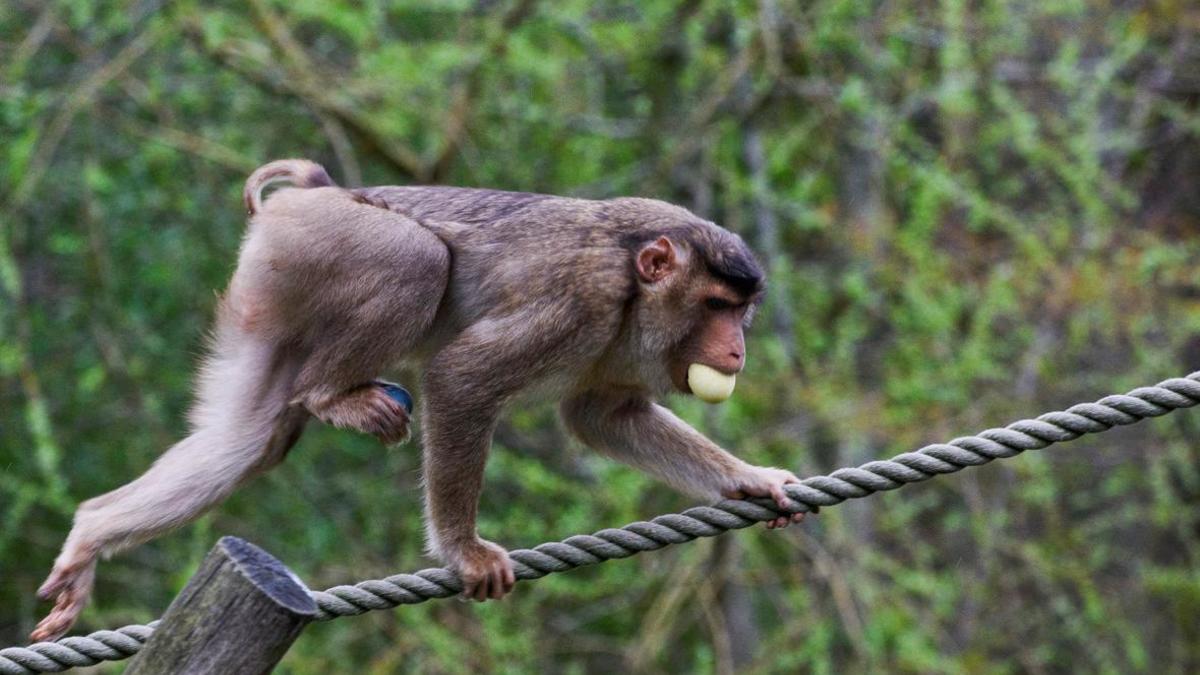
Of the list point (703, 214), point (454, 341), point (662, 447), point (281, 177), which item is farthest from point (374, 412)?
point (703, 214)

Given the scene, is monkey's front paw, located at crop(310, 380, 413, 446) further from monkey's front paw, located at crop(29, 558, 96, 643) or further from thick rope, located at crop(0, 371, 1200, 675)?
monkey's front paw, located at crop(29, 558, 96, 643)

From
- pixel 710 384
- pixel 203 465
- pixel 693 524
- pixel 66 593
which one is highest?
pixel 710 384

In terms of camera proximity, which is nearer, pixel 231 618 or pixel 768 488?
pixel 231 618

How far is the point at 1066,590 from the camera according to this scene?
38.8 ft

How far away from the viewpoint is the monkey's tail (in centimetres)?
545

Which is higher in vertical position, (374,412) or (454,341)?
(454,341)

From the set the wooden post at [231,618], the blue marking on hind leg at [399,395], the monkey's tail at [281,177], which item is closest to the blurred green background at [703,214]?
the monkey's tail at [281,177]

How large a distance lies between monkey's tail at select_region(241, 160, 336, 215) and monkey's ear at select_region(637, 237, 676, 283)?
1223 millimetres

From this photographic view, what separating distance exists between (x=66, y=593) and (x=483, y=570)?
53.4 inches

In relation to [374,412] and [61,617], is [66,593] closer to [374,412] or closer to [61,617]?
[61,617]

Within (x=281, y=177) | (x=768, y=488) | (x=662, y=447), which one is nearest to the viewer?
(x=768, y=488)

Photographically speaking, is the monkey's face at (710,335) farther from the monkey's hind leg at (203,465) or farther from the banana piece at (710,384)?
the monkey's hind leg at (203,465)

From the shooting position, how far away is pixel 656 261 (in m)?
5.18

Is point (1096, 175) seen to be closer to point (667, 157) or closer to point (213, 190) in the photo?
point (667, 157)
